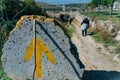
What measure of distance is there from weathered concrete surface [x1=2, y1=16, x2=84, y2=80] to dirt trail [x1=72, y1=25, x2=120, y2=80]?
1.75 m

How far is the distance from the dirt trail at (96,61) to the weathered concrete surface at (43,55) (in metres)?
1.75

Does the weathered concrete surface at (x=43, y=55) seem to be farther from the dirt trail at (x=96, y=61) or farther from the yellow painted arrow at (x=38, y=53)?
the dirt trail at (x=96, y=61)

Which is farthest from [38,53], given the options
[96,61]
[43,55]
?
[96,61]

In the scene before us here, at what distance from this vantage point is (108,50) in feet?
62.5

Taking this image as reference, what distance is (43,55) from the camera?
35.0 feet

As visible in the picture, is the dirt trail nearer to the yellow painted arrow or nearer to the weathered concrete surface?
the weathered concrete surface

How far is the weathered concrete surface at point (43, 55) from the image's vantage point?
35.0ft

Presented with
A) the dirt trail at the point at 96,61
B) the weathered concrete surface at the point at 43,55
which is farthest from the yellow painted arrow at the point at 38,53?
the dirt trail at the point at 96,61

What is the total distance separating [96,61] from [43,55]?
613cm

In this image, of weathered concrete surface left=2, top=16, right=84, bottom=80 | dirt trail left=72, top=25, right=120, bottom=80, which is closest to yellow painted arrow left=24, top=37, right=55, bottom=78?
weathered concrete surface left=2, top=16, right=84, bottom=80

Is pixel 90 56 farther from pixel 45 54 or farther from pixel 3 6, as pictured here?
pixel 45 54

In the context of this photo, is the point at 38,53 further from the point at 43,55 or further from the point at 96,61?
the point at 96,61

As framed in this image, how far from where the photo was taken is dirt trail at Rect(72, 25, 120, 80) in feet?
43.1

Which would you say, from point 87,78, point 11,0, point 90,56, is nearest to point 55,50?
point 87,78
